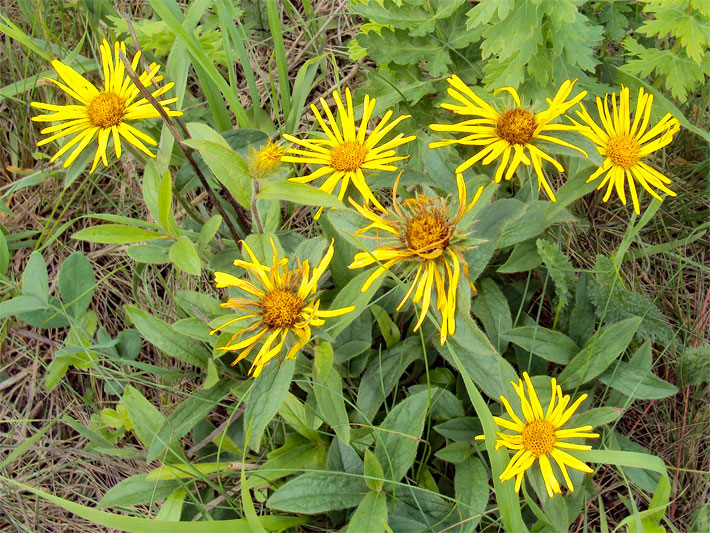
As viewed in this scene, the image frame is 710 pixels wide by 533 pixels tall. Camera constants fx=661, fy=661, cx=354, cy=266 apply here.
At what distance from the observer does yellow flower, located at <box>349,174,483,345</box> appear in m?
1.47

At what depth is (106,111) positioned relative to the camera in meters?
1.83

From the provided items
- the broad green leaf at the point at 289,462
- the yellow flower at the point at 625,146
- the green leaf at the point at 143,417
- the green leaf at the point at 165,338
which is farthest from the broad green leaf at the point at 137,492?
the yellow flower at the point at 625,146

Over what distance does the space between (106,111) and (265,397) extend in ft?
2.99

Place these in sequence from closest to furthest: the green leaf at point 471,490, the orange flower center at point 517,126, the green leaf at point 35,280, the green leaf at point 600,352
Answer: the orange flower center at point 517,126 < the green leaf at point 471,490 < the green leaf at point 600,352 < the green leaf at point 35,280

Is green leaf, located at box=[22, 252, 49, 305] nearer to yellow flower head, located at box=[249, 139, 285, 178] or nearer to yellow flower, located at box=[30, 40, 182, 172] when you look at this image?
yellow flower, located at box=[30, 40, 182, 172]

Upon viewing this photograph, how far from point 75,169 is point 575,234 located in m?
1.65

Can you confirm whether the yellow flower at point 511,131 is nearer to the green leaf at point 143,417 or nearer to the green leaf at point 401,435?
the green leaf at point 401,435

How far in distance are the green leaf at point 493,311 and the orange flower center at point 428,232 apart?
0.58m

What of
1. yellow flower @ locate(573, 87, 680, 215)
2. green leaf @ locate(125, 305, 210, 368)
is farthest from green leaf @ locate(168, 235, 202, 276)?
yellow flower @ locate(573, 87, 680, 215)

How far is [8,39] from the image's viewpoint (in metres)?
2.71

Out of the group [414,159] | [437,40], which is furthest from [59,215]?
[437,40]

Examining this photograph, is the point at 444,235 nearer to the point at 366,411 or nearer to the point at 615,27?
the point at 366,411

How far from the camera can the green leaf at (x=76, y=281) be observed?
228 cm

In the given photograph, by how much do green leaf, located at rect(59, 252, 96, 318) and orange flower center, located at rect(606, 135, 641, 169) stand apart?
1.73m
